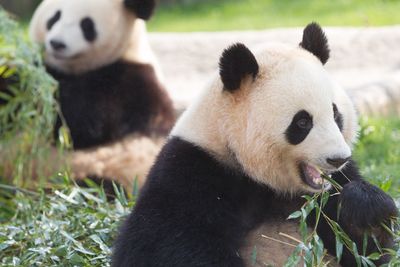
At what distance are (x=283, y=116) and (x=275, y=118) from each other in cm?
4

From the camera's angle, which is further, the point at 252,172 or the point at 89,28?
the point at 89,28

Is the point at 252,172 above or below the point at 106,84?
above

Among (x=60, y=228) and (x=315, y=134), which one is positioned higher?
(x=315, y=134)

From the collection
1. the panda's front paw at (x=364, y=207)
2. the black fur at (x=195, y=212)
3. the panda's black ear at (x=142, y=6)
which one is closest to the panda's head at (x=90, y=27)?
the panda's black ear at (x=142, y=6)

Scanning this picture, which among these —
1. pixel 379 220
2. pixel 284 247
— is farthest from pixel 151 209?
pixel 379 220

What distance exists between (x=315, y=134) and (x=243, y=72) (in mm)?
411

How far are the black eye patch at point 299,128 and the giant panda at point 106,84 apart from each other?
10.1ft

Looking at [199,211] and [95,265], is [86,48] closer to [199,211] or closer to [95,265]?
[95,265]

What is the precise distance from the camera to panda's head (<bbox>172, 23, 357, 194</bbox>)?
12.2 ft

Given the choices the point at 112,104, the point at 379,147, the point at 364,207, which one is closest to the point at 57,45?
the point at 112,104

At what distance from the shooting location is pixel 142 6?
7.12 m

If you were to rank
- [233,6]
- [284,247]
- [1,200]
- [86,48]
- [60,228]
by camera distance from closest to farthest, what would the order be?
[284,247] < [60,228] < [1,200] < [86,48] < [233,6]

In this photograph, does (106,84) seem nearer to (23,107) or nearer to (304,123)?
(23,107)

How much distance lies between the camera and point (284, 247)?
4008 mm
